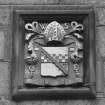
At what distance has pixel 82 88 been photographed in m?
4.17

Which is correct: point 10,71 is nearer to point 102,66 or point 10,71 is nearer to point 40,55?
point 40,55

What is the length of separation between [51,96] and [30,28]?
0.59 m

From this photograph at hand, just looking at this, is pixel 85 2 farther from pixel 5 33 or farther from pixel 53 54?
pixel 5 33

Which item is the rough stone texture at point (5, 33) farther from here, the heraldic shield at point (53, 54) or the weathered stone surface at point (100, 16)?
the weathered stone surface at point (100, 16)

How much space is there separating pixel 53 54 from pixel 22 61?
259mm

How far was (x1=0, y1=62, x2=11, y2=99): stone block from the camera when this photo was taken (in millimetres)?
4200

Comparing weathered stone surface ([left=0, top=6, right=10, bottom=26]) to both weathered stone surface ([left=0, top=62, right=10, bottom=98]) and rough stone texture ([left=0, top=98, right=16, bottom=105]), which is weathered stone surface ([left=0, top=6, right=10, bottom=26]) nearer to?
weathered stone surface ([left=0, top=62, right=10, bottom=98])

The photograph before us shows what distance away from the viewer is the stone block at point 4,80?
4200 mm

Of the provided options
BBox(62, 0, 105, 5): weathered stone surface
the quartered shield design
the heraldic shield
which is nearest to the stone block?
the heraldic shield

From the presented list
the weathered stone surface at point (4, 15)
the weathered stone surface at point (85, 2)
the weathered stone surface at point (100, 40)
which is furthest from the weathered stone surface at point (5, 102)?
the weathered stone surface at point (85, 2)

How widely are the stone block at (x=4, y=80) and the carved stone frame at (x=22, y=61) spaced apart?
0.06 metres

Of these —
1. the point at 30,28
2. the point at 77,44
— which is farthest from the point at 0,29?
the point at 77,44

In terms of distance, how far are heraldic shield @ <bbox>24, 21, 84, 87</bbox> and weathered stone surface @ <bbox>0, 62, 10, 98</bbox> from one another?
0.15 meters

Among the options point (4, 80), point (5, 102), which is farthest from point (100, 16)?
point (5, 102)
